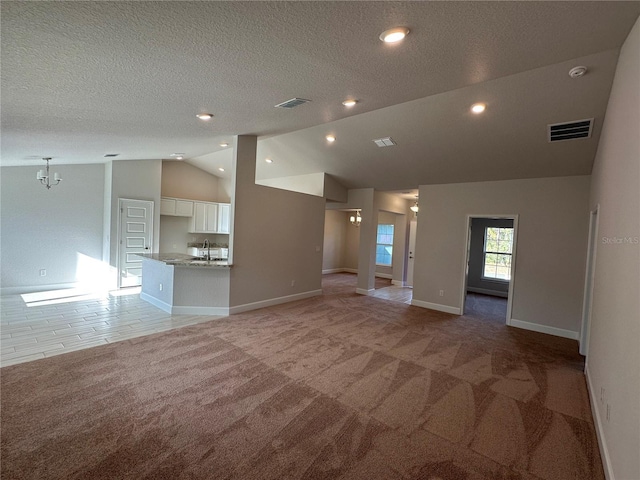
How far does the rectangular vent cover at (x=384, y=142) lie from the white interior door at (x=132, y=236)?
18.0 feet

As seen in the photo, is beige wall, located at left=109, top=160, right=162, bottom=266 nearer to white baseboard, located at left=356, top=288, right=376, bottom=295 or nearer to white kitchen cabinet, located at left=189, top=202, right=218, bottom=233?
white kitchen cabinet, located at left=189, top=202, right=218, bottom=233

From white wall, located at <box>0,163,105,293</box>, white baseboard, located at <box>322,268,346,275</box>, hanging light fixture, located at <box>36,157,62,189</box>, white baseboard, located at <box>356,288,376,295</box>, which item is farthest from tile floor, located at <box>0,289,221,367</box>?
white baseboard, located at <box>322,268,346,275</box>

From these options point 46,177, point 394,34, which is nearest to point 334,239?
point 46,177

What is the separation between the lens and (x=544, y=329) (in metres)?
5.01

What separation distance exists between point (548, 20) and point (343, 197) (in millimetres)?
5989

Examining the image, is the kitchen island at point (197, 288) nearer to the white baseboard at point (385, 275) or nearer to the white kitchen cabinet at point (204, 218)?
the white kitchen cabinet at point (204, 218)

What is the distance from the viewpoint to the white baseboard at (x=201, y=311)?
193 inches

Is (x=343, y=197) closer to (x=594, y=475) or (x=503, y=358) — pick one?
(x=503, y=358)

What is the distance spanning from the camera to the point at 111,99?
2.72 metres

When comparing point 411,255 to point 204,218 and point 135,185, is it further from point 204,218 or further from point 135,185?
point 135,185

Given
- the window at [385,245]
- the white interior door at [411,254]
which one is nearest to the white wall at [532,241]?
the white interior door at [411,254]

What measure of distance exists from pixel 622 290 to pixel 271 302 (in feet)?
16.2

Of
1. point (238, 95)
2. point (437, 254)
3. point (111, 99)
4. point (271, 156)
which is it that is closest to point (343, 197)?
point (271, 156)

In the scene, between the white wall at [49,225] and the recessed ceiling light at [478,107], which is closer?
the recessed ceiling light at [478,107]
